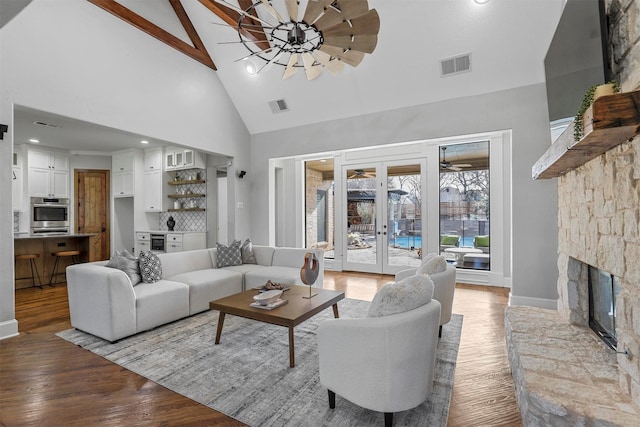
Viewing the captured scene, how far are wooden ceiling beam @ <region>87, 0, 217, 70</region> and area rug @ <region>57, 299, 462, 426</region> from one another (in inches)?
157

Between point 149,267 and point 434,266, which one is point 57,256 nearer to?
point 149,267

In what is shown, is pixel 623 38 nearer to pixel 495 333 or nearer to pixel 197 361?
pixel 495 333

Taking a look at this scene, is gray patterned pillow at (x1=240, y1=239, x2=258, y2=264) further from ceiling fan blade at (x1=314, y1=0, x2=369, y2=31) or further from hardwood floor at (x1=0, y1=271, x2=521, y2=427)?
ceiling fan blade at (x1=314, y1=0, x2=369, y2=31)

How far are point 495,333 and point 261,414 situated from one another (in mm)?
2575

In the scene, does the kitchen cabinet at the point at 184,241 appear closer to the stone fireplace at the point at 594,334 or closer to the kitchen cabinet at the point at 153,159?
the kitchen cabinet at the point at 153,159

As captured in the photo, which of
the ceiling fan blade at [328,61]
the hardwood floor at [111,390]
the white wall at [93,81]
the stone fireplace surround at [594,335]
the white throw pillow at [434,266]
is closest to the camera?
the stone fireplace surround at [594,335]

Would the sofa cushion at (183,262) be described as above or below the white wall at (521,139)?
below

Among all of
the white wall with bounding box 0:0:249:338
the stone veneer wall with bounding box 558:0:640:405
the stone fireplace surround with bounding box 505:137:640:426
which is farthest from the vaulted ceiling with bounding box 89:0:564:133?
the stone fireplace surround with bounding box 505:137:640:426

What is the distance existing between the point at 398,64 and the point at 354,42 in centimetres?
203

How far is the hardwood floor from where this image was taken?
1.92 meters

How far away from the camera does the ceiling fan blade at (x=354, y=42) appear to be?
2.64 metres

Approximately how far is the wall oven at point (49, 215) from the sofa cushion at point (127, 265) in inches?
201

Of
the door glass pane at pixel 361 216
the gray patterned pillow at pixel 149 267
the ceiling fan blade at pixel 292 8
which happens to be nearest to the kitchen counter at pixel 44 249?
the gray patterned pillow at pixel 149 267

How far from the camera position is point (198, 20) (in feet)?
16.4
